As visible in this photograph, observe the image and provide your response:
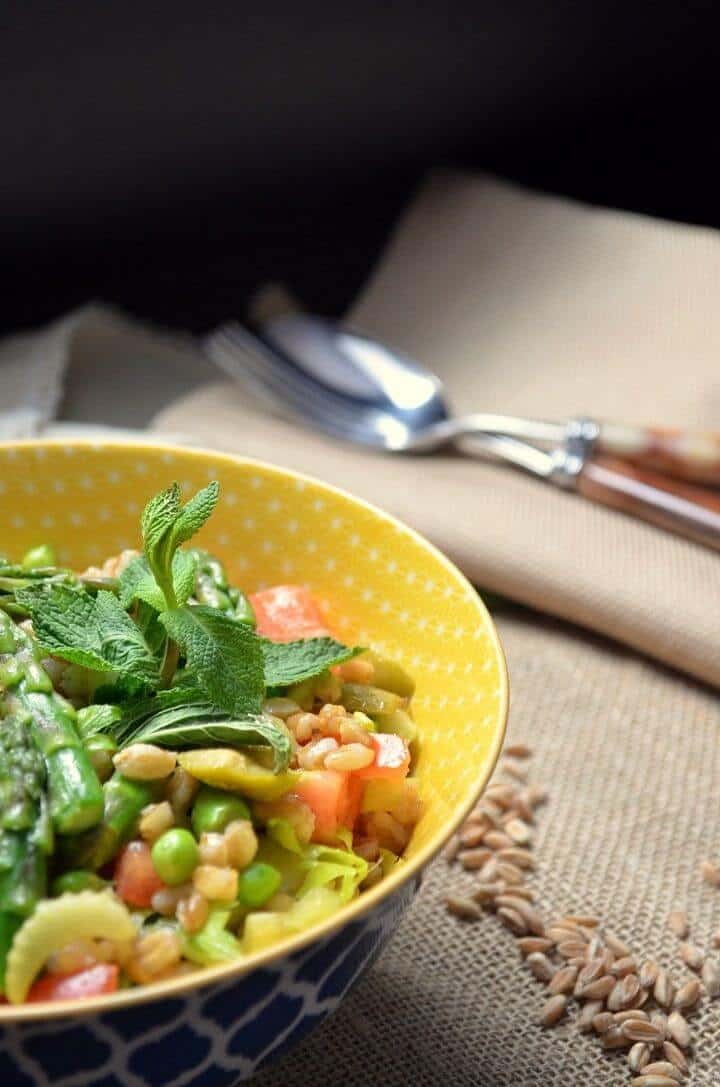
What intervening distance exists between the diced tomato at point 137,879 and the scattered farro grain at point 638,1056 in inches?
39.3

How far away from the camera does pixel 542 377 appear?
409 cm

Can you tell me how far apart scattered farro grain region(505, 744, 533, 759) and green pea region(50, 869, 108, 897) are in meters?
1.44

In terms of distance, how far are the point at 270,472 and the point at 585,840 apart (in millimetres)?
1062

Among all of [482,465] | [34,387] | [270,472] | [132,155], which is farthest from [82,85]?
[270,472]

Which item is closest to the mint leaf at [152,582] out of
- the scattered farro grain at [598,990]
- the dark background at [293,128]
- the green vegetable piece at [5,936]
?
the green vegetable piece at [5,936]

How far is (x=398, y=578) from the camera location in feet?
8.11

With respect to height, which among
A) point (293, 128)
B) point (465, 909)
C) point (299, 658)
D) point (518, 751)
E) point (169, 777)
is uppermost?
point (293, 128)

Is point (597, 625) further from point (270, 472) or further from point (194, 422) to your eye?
point (194, 422)

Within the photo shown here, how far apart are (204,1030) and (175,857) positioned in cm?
23

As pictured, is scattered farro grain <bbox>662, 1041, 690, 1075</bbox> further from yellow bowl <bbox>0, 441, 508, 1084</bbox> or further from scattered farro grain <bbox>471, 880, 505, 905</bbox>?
yellow bowl <bbox>0, 441, 508, 1084</bbox>

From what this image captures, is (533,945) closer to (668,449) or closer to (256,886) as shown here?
(256,886)

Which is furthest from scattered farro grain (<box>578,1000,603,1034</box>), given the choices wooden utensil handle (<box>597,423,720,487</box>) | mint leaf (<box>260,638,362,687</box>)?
wooden utensil handle (<box>597,423,720,487</box>)

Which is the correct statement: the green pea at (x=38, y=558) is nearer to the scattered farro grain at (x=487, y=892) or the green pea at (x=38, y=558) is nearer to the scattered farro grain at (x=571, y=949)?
the scattered farro grain at (x=487, y=892)

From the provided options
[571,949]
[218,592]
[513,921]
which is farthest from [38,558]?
[571,949]
